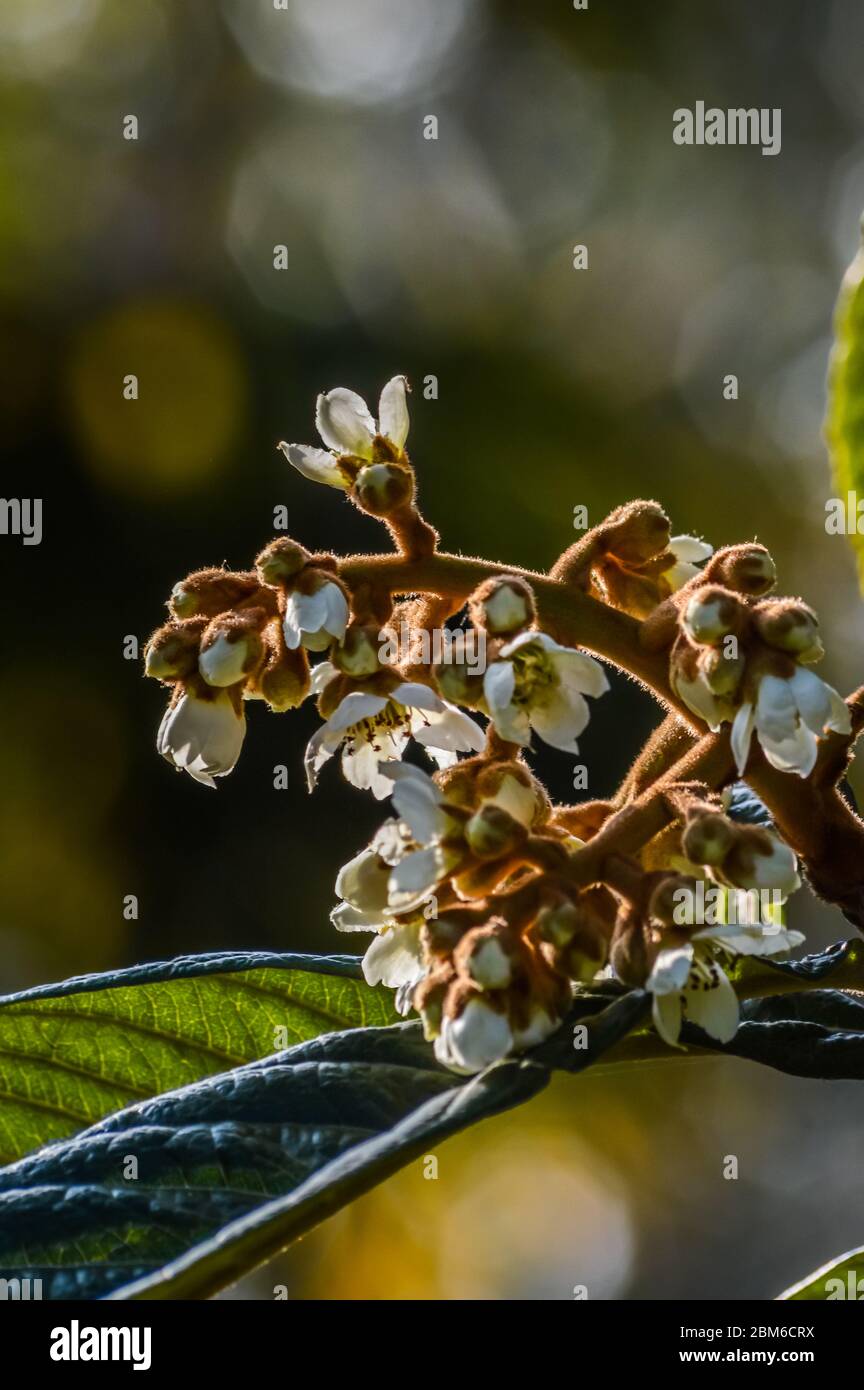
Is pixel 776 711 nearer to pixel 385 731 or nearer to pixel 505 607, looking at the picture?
pixel 505 607

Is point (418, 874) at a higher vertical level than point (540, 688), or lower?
lower

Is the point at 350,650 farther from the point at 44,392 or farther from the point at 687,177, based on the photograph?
the point at 687,177

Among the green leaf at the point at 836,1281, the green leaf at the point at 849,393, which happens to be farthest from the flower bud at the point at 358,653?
the green leaf at the point at 836,1281

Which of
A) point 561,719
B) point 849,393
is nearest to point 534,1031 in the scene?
point 561,719

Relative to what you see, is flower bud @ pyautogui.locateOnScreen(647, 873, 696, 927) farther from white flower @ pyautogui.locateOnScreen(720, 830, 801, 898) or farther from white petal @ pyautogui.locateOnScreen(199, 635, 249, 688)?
white petal @ pyautogui.locateOnScreen(199, 635, 249, 688)

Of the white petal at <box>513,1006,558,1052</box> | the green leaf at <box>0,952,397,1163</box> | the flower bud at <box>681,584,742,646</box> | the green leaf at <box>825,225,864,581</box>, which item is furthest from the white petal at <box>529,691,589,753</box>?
the green leaf at <box>825,225,864,581</box>

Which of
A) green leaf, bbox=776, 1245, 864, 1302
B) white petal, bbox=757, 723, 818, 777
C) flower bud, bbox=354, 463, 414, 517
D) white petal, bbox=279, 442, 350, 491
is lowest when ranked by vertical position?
green leaf, bbox=776, 1245, 864, 1302

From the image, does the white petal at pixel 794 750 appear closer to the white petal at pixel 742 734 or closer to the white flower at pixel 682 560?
the white petal at pixel 742 734
